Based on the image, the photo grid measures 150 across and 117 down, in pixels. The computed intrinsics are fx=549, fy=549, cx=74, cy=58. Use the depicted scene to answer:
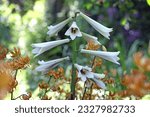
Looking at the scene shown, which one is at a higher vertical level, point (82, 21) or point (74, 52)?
point (82, 21)

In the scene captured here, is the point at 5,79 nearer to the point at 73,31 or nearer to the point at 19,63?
the point at 19,63

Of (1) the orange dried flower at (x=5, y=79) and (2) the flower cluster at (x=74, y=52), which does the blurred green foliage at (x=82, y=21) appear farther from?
(1) the orange dried flower at (x=5, y=79)

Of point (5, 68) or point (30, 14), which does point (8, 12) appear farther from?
point (5, 68)

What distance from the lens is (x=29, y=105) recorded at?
2.41 m

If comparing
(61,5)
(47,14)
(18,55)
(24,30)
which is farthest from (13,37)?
(18,55)

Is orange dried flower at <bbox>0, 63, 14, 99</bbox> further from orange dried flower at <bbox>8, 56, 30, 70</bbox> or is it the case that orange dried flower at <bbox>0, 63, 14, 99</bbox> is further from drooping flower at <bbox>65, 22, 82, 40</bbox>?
drooping flower at <bbox>65, 22, 82, 40</bbox>

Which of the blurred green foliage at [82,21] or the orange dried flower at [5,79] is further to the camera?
the blurred green foliage at [82,21]

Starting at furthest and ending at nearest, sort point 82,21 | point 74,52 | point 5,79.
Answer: point 82,21 < point 74,52 < point 5,79

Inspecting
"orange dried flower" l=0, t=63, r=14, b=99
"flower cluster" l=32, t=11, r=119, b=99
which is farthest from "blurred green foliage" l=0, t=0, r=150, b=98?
"orange dried flower" l=0, t=63, r=14, b=99

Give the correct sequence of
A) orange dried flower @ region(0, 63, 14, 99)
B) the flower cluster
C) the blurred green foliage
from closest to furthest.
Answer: orange dried flower @ region(0, 63, 14, 99)
the flower cluster
the blurred green foliage

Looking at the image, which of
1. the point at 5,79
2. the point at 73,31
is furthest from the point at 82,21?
the point at 5,79

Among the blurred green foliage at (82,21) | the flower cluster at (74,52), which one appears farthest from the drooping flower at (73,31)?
the blurred green foliage at (82,21)

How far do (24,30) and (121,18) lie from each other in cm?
131

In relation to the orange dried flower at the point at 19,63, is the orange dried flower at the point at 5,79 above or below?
below
